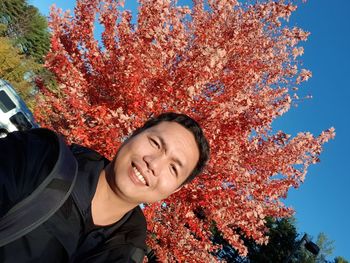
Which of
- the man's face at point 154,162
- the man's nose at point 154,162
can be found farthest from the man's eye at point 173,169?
the man's nose at point 154,162

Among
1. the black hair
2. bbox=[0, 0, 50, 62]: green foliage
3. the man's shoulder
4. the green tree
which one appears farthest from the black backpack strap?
bbox=[0, 0, 50, 62]: green foliage

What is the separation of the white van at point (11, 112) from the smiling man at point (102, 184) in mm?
10959

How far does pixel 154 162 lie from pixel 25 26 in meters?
54.0

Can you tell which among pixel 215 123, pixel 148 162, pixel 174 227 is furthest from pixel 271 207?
pixel 148 162

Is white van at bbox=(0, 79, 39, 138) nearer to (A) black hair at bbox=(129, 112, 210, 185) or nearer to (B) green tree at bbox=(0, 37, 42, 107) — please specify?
(A) black hair at bbox=(129, 112, 210, 185)

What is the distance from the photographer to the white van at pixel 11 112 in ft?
39.5

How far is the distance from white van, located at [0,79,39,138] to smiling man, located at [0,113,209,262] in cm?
1096

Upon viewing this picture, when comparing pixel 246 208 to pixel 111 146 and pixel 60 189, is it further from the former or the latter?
pixel 60 189

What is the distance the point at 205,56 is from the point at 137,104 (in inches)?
73.3

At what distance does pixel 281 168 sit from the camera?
8438mm

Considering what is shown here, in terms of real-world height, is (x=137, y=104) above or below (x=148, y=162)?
above

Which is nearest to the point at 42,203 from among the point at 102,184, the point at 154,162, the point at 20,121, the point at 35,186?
the point at 35,186

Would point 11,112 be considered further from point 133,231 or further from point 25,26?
point 25,26

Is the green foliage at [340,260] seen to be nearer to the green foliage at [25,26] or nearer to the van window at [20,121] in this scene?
the van window at [20,121]
